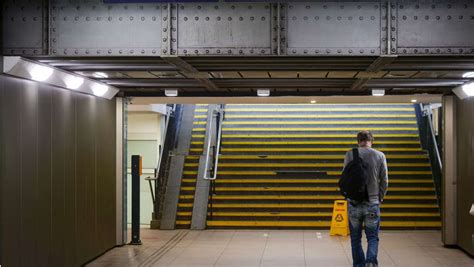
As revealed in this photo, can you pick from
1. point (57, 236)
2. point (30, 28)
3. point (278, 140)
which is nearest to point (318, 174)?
point (278, 140)

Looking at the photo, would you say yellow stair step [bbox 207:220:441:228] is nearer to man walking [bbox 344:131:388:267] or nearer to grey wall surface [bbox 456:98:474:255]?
grey wall surface [bbox 456:98:474:255]

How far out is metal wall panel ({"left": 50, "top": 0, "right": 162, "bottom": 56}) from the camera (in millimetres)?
6910

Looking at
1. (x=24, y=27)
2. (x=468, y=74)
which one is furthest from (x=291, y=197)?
(x=24, y=27)

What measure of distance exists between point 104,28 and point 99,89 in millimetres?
3364

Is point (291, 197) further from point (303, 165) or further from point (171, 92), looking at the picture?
point (171, 92)

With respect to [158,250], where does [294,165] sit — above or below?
above

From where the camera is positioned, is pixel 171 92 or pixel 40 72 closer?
pixel 40 72

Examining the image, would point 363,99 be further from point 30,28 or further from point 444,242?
point 30,28

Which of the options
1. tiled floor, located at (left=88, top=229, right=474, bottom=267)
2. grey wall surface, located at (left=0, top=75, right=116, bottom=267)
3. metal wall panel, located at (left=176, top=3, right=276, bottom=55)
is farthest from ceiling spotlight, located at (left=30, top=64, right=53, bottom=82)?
tiled floor, located at (left=88, top=229, right=474, bottom=267)

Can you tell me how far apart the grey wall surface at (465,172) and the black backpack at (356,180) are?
3.59 metres

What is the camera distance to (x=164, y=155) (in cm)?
1596

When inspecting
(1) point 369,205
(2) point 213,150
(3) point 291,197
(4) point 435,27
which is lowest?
(3) point 291,197

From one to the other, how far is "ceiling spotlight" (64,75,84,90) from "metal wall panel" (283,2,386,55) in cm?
320

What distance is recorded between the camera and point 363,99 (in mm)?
12938
